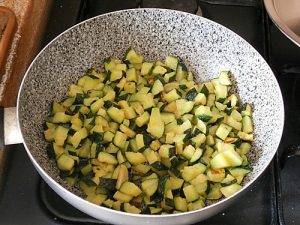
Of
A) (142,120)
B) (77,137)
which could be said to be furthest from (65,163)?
(142,120)

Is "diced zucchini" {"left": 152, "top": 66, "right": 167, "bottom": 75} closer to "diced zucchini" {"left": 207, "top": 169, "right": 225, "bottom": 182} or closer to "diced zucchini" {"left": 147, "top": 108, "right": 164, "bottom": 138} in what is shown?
"diced zucchini" {"left": 147, "top": 108, "right": 164, "bottom": 138}

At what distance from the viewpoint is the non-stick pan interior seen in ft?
2.47

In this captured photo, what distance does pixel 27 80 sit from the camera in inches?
29.8

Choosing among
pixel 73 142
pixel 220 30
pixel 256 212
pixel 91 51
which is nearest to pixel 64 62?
pixel 91 51

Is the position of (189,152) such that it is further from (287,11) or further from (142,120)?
(287,11)

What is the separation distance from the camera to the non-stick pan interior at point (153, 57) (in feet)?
2.47

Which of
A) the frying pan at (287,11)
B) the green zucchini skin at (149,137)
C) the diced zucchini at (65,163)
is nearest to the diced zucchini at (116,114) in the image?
the green zucchini skin at (149,137)

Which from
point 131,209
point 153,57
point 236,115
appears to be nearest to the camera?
point 131,209

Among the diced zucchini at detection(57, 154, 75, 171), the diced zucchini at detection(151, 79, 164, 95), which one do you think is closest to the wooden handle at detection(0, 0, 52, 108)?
the diced zucchini at detection(57, 154, 75, 171)

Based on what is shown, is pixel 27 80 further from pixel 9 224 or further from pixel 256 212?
pixel 256 212

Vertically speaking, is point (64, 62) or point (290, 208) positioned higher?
point (64, 62)

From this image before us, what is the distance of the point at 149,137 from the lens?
30.7 inches

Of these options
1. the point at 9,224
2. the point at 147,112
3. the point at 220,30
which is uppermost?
the point at 220,30

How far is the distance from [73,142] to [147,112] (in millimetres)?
144
